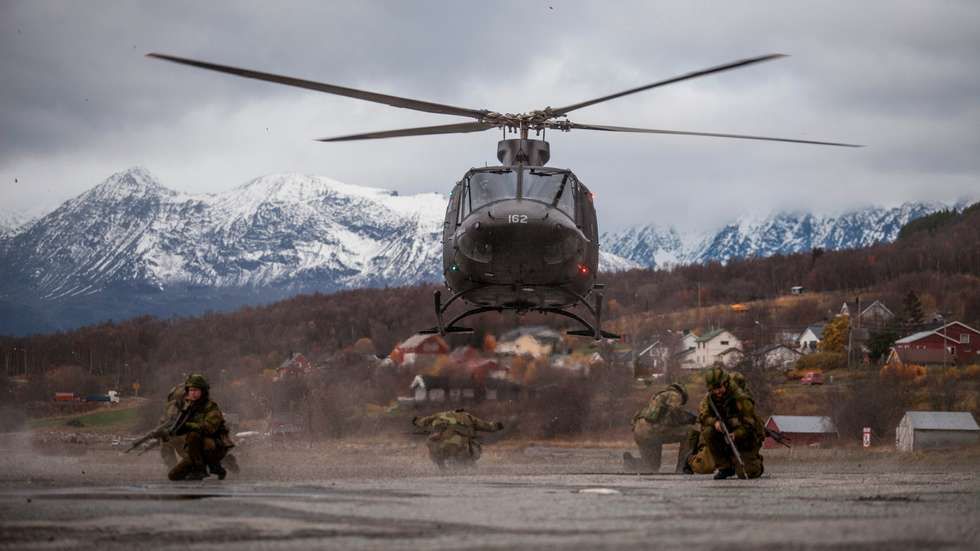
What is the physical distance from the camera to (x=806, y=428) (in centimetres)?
7044

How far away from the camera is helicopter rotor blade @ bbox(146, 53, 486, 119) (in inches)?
843

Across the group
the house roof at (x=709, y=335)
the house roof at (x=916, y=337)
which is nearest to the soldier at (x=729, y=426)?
the house roof at (x=709, y=335)

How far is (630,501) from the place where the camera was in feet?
49.0

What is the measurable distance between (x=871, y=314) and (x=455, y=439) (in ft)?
257

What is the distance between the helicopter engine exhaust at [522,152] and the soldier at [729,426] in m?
8.31

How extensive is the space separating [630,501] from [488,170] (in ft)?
42.4

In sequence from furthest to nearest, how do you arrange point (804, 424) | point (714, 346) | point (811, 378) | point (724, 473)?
point (714, 346), point (811, 378), point (804, 424), point (724, 473)

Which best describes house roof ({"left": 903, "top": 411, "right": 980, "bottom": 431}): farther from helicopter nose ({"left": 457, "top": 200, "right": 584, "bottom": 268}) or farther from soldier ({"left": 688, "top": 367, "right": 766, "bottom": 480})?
soldier ({"left": 688, "top": 367, "right": 766, "bottom": 480})

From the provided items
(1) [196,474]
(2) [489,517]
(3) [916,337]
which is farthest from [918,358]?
(2) [489,517]

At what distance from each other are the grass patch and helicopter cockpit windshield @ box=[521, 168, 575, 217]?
35819 millimetres

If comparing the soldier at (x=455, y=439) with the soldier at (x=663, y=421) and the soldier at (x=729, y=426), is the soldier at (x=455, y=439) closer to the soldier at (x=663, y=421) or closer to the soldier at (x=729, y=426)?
the soldier at (x=663, y=421)

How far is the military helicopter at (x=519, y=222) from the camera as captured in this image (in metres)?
25.5

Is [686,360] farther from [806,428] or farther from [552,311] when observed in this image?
[552,311]

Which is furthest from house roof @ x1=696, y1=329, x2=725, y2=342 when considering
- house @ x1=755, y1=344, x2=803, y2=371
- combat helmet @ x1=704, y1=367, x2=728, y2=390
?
combat helmet @ x1=704, y1=367, x2=728, y2=390
